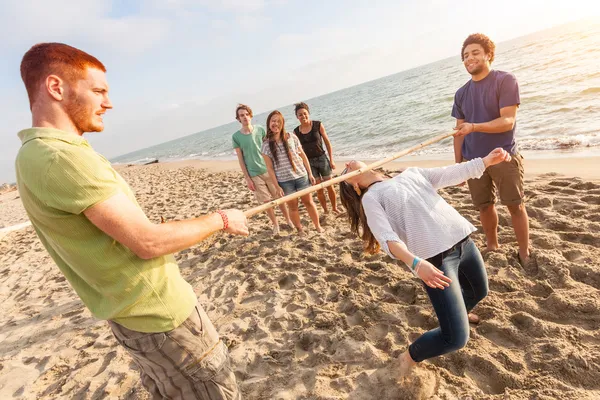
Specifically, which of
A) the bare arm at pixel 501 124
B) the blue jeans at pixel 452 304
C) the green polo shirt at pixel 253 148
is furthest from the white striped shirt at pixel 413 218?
the green polo shirt at pixel 253 148

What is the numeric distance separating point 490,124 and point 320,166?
9.81 feet

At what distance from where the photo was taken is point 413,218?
6.98 feet

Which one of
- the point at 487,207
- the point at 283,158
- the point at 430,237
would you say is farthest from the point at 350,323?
the point at 283,158

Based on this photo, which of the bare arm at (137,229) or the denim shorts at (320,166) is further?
the denim shorts at (320,166)

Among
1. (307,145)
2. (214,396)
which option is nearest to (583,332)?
(214,396)

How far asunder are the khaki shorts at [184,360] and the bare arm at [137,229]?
44 cm

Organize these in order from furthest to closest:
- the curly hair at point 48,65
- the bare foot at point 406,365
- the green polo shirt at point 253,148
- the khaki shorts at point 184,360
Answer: the green polo shirt at point 253,148
the bare foot at point 406,365
the khaki shorts at point 184,360
the curly hair at point 48,65

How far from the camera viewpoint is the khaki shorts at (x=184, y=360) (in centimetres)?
145

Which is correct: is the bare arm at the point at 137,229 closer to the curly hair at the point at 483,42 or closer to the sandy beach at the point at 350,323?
the sandy beach at the point at 350,323

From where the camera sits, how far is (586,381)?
2123 mm

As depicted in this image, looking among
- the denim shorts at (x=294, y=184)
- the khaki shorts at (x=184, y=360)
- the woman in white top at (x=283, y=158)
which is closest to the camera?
the khaki shorts at (x=184, y=360)

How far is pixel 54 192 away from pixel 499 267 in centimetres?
380

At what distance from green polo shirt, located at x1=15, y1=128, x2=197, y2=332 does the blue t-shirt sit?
314 cm

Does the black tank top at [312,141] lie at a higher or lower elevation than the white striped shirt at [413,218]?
higher
